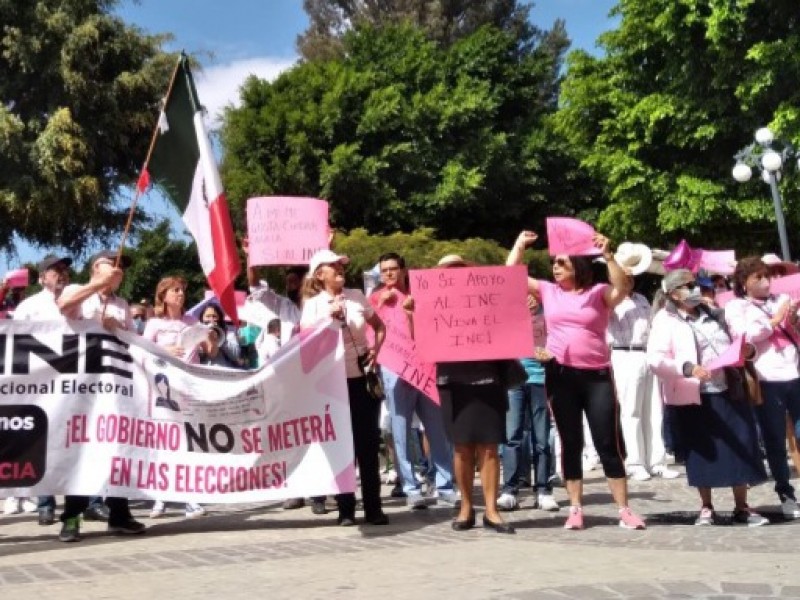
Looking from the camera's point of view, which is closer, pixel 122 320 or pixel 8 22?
pixel 122 320

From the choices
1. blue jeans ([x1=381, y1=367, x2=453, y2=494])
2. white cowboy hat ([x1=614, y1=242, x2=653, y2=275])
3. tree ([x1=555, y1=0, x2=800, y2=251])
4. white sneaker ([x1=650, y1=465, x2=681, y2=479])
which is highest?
tree ([x1=555, y1=0, x2=800, y2=251])

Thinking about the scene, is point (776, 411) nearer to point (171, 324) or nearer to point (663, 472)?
point (663, 472)

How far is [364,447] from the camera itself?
28.3 ft

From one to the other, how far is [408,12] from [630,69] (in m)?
18.8

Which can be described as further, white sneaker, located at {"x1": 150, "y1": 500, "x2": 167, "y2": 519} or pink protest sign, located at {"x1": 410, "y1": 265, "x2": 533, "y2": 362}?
white sneaker, located at {"x1": 150, "y1": 500, "x2": 167, "y2": 519}

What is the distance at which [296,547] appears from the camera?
7.52m

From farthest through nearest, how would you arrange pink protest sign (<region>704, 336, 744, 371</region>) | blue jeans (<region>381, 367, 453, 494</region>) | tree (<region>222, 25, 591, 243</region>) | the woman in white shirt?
tree (<region>222, 25, 591, 243</region>), blue jeans (<region>381, 367, 453, 494</region>), the woman in white shirt, pink protest sign (<region>704, 336, 744, 371</region>)

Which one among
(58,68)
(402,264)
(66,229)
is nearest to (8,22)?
(58,68)

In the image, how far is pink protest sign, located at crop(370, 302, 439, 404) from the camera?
9727 mm

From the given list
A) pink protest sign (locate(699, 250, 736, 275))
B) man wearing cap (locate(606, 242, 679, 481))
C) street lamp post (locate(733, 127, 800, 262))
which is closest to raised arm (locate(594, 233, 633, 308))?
man wearing cap (locate(606, 242, 679, 481))

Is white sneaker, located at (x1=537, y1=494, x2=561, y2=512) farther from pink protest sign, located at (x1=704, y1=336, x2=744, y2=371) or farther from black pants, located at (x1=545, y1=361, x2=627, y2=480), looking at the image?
pink protest sign, located at (x1=704, y1=336, x2=744, y2=371)

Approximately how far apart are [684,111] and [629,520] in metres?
26.2

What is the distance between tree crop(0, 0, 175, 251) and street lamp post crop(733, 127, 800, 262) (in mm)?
16517

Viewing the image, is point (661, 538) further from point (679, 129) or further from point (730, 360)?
point (679, 129)
